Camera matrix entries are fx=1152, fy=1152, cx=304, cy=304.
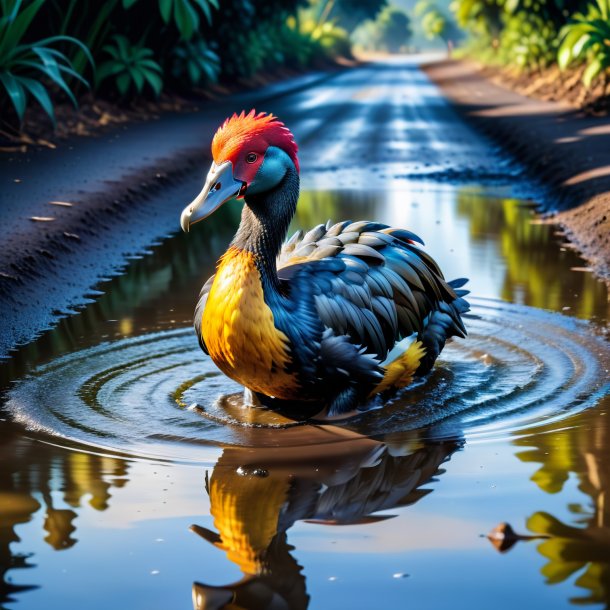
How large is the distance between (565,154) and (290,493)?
10.5 m

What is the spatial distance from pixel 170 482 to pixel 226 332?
2.39 feet

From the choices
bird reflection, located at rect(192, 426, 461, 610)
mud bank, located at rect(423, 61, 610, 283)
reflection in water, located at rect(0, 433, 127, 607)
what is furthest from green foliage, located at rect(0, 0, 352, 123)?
bird reflection, located at rect(192, 426, 461, 610)

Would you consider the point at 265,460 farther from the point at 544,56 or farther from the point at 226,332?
the point at 544,56

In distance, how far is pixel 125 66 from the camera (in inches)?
727

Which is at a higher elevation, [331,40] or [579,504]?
[331,40]

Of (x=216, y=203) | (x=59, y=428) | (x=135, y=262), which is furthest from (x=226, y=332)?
(x=135, y=262)

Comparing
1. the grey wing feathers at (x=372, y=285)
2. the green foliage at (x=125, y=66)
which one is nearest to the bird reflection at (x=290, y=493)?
the grey wing feathers at (x=372, y=285)

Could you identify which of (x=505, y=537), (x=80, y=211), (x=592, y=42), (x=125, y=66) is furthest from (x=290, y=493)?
(x=592, y=42)

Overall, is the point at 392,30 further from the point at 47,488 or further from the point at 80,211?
the point at 47,488

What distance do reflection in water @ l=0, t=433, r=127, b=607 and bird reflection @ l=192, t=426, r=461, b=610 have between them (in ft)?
1.52

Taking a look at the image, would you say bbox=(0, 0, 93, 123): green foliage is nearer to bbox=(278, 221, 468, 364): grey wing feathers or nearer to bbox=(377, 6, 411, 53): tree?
bbox=(278, 221, 468, 364): grey wing feathers

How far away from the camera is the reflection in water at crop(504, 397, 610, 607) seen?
388cm

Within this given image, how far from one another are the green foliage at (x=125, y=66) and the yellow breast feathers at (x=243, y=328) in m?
13.5

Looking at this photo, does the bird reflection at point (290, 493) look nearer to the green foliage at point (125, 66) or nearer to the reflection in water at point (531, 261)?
the reflection in water at point (531, 261)
